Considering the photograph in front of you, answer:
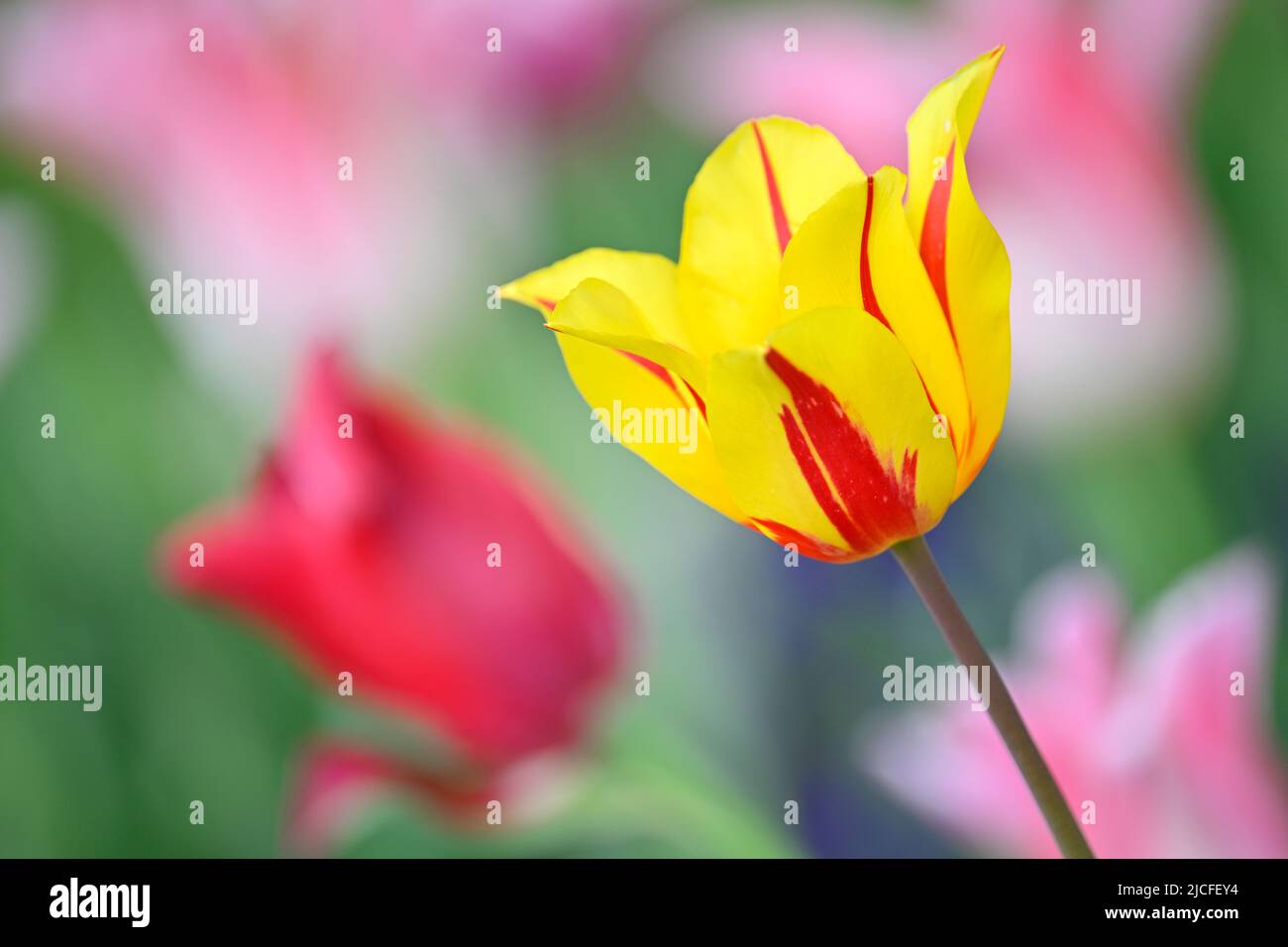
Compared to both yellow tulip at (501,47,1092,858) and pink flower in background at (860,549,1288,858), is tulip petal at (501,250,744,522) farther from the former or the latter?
pink flower in background at (860,549,1288,858)

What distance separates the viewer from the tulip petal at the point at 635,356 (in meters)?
0.28

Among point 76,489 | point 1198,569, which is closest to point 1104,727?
point 1198,569

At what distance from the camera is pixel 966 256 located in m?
0.28

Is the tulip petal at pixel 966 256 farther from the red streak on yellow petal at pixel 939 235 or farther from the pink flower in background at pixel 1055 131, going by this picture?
the pink flower in background at pixel 1055 131

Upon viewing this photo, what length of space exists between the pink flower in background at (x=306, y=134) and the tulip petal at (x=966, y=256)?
15.5 inches

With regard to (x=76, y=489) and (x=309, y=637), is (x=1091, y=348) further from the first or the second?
(x=76, y=489)

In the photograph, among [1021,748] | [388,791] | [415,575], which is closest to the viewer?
[1021,748]

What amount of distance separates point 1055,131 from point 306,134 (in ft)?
1.22

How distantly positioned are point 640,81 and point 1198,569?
0.39 meters

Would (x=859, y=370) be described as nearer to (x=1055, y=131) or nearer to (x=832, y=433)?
(x=832, y=433)

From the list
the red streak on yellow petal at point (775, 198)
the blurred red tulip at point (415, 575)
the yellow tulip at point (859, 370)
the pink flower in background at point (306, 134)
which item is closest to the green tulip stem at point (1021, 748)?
the yellow tulip at point (859, 370)

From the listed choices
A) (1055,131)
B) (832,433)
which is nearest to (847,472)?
(832,433)

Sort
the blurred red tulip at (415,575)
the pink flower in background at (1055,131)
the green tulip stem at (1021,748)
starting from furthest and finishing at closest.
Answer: the pink flower in background at (1055,131) → the blurred red tulip at (415,575) → the green tulip stem at (1021,748)

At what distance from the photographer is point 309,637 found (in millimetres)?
529
